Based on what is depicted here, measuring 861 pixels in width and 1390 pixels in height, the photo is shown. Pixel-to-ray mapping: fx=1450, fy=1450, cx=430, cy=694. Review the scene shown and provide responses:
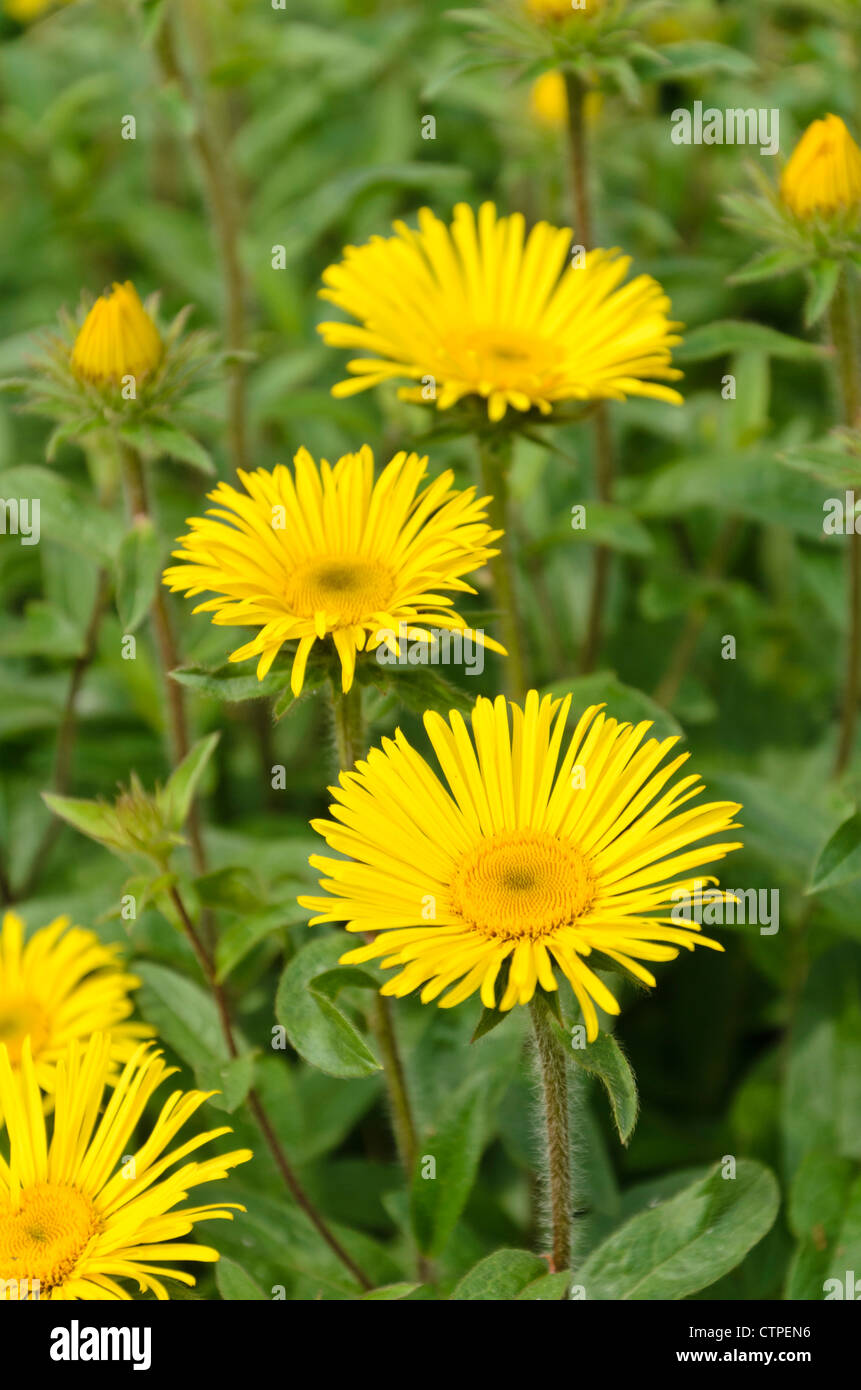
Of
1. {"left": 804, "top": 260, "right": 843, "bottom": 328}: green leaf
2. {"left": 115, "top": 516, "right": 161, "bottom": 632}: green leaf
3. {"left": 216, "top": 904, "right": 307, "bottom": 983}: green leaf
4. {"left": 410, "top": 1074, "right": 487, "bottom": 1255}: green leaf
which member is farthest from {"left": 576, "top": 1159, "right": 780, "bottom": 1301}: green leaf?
{"left": 804, "top": 260, "right": 843, "bottom": 328}: green leaf

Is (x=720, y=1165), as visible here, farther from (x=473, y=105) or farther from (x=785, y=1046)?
(x=473, y=105)

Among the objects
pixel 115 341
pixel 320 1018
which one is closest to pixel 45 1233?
pixel 320 1018

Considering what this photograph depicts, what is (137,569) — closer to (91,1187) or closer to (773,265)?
(91,1187)

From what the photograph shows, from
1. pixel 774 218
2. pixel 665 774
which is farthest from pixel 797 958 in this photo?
pixel 774 218

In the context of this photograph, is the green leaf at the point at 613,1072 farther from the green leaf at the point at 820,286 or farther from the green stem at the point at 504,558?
the green leaf at the point at 820,286

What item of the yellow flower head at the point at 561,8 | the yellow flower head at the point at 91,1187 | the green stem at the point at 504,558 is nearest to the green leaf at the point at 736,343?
the green stem at the point at 504,558
